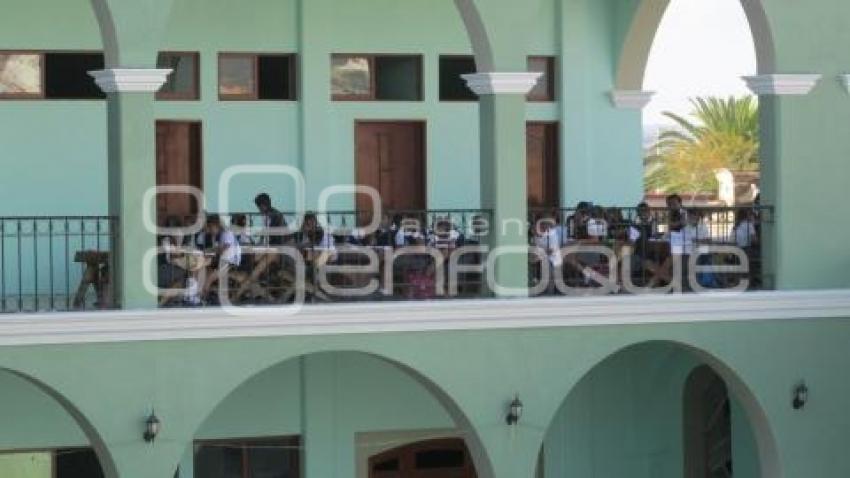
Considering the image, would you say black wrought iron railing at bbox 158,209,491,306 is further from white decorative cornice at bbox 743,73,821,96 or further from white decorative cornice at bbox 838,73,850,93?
white decorative cornice at bbox 838,73,850,93

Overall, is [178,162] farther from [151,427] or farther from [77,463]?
[151,427]

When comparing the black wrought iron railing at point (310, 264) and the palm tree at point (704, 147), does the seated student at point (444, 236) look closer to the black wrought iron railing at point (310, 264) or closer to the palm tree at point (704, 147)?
the black wrought iron railing at point (310, 264)

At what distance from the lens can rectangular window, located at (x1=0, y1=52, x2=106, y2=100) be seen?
25172 millimetres

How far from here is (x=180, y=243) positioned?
73.7 feet

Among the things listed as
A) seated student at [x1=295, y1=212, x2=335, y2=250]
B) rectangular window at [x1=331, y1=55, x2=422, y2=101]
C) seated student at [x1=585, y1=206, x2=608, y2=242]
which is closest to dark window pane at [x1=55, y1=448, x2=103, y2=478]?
seated student at [x1=295, y1=212, x2=335, y2=250]

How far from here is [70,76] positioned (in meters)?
25.4

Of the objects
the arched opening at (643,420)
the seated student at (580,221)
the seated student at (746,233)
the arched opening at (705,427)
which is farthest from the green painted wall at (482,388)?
the seated student at (580,221)

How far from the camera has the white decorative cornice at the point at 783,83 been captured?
76.9ft

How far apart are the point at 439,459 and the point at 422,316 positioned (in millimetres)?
4762

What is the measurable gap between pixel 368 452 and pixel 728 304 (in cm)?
495

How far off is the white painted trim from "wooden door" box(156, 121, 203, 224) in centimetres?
424

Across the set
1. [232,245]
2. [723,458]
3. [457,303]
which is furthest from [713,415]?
[232,245]

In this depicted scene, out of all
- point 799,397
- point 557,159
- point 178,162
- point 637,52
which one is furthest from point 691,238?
point 178,162

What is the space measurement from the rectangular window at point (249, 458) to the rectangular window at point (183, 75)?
4.03 metres
